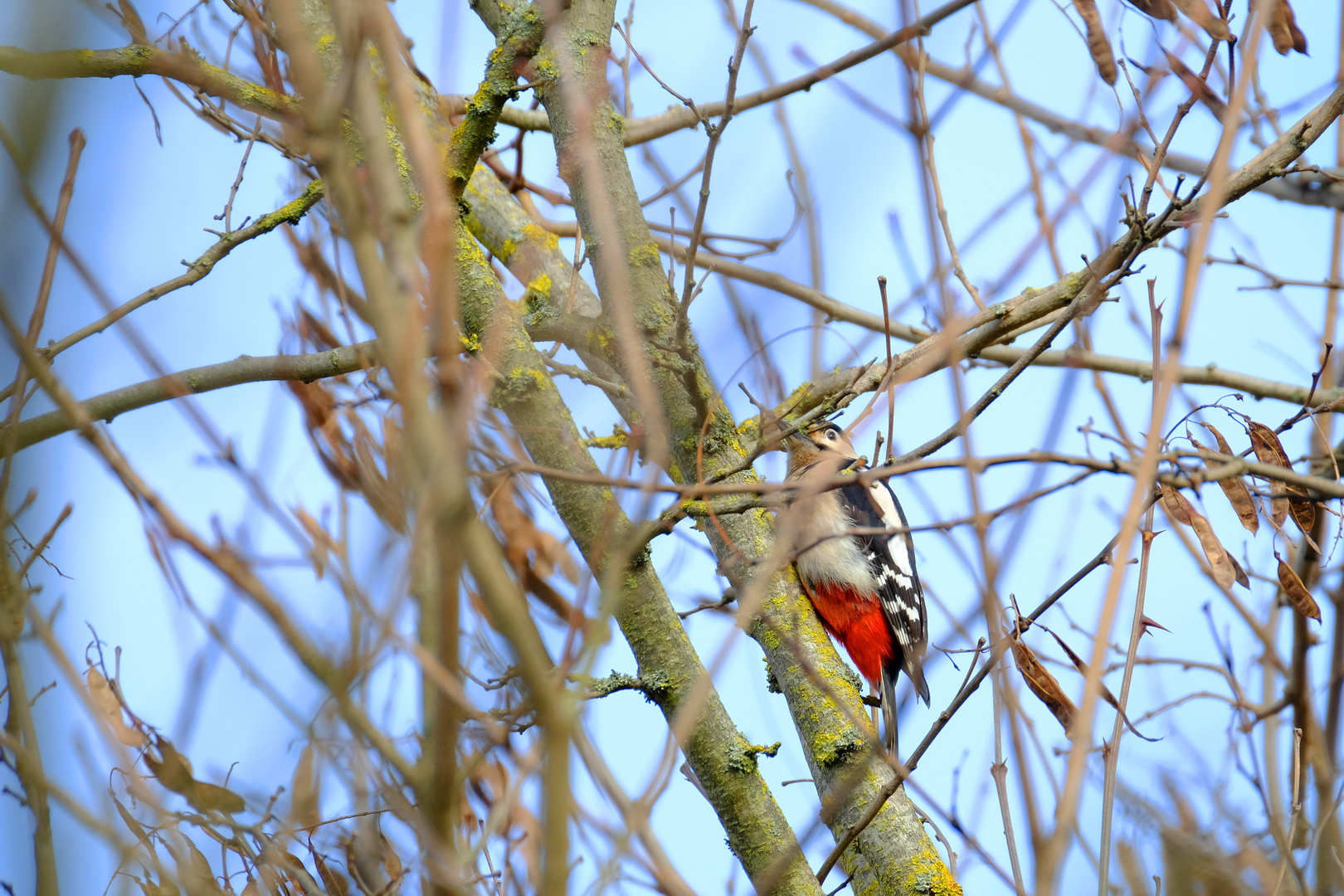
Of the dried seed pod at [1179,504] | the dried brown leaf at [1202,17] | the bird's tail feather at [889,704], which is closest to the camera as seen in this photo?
the dried brown leaf at [1202,17]

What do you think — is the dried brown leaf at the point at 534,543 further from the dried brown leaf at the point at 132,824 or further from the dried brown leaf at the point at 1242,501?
the dried brown leaf at the point at 1242,501

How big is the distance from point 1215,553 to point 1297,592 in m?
0.35

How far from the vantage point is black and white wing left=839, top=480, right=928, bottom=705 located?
14.2ft

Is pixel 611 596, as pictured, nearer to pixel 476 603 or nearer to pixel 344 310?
pixel 476 603

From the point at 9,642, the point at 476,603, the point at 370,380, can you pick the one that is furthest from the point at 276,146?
the point at 9,642

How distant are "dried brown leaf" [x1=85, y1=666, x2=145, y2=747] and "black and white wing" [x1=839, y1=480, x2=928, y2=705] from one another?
2.83 m

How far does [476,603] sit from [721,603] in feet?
3.66

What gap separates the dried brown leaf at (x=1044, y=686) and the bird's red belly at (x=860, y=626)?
233cm

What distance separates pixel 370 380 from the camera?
6.34ft

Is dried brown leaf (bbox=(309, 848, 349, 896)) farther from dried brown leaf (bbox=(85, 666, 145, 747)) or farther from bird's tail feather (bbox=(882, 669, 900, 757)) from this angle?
bird's tail feather (bbox=(882, 669, 900, 757))

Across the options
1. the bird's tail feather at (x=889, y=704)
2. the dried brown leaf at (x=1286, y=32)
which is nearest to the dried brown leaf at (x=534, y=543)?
the bird's tail feather at (x=889, y=704)

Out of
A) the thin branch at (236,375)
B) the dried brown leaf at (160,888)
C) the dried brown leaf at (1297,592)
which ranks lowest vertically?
the dried brown leaf at (160,888)

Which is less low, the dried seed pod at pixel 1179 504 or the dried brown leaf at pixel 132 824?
the dried seed pod at pixel 1179 504

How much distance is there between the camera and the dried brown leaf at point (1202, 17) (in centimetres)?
180
